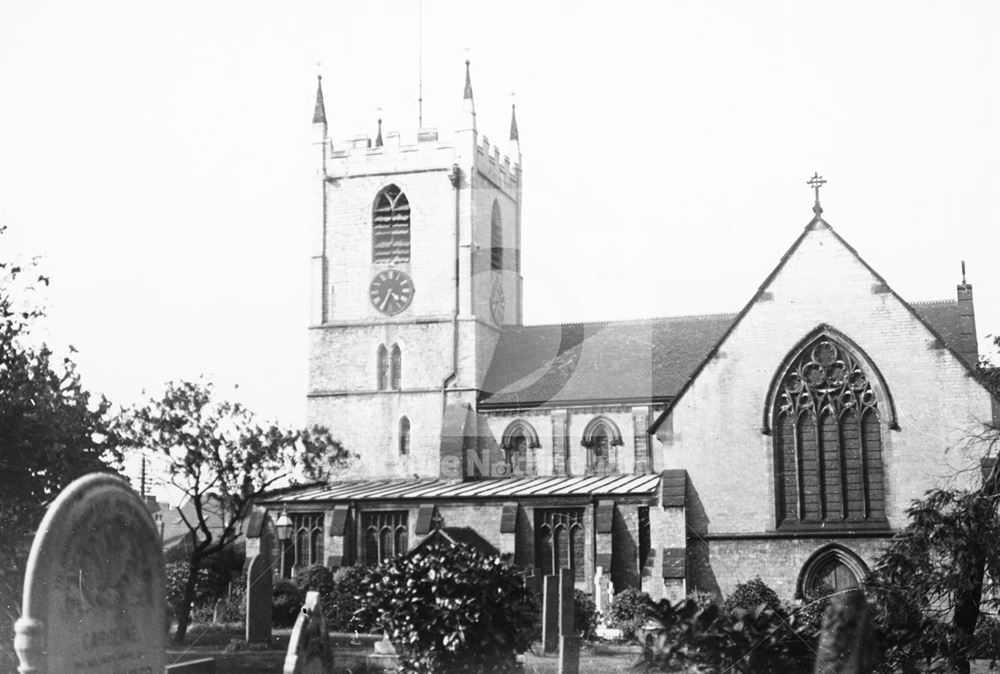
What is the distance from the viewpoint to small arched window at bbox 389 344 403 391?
52.3m

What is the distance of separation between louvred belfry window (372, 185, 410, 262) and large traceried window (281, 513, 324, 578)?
1272 centimetres

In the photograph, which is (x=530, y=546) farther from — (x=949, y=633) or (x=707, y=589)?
(x=949, y=633)

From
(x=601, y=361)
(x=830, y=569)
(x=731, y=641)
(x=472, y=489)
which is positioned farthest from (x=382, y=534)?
(x=731, y=641)

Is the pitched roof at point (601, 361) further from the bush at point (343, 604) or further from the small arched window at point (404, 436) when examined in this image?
the bush at point (343, 604)

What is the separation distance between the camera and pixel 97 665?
9.31 metres

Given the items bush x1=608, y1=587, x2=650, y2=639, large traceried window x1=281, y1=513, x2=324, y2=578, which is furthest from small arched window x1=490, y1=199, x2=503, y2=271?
bush x1=608, y1=587, x2=650, y2=639

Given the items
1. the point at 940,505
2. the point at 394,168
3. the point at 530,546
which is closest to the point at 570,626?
the point at 940,505

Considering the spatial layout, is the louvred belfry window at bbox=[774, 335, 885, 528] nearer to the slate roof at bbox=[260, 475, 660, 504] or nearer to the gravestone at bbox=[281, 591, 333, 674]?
the slate roof at bbox=[260, 475, 660, 504]

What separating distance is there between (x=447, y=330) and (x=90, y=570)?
4278 cm

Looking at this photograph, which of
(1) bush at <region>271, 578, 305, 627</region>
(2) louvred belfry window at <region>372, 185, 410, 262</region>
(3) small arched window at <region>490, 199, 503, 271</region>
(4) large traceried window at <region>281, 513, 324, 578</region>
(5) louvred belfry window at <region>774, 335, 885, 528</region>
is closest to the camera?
(5) louvred belfry window at <region>774, 335, 885, 528</region>

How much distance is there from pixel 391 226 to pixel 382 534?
1480 centimetres

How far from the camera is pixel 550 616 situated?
25.8m

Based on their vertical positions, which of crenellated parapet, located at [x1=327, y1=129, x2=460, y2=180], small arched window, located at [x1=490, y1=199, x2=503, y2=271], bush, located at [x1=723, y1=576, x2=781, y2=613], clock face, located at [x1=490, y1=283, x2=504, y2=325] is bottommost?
bush, located at [x1=723, y1=576, x2=781, y2=613]

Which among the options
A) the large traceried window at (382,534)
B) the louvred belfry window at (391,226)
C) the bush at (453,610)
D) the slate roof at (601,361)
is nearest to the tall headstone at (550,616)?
the bush at (453,610)
